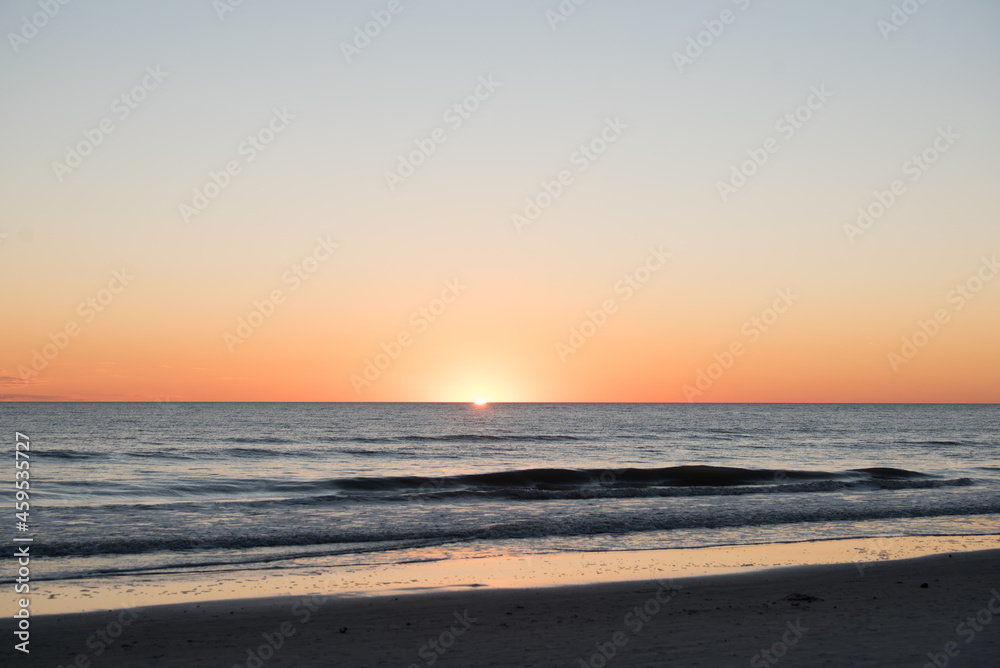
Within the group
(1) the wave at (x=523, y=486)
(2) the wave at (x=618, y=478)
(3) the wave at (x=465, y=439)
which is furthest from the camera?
(3) the wave at (x=465, y=439)

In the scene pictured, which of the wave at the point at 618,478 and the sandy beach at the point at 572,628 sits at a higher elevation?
the wave at the point at 618,478

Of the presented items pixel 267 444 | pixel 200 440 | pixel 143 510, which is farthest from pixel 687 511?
pixel 200 440

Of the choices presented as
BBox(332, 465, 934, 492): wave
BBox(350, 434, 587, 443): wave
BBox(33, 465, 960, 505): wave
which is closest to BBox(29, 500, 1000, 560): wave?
BBox(33, 465, 960, 505): wave

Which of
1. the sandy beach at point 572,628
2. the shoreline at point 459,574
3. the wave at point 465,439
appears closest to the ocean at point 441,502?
the shoreline at point 459,574

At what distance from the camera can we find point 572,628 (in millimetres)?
9523

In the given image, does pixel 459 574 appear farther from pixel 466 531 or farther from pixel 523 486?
pixel 523 486

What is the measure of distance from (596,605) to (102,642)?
6.64 metres

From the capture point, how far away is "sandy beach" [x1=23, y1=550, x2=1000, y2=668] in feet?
27.5

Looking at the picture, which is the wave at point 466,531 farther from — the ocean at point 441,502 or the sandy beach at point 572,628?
the sandy beach at point 572,628

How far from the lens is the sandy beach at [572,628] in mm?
8367

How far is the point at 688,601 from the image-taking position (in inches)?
430

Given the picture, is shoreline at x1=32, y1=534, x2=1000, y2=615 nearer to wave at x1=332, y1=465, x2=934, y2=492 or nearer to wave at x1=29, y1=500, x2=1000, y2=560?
wave at x1=29, y1=500, x2=1000, y2=560

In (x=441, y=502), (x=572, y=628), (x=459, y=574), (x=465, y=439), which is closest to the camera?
(x=572, y=628)

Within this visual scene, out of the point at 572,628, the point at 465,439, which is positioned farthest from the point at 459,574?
the point at 465,439
